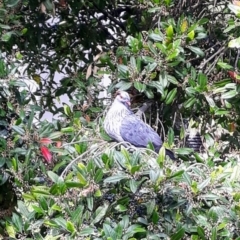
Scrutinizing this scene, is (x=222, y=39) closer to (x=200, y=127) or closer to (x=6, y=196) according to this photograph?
(x=200, y=127)

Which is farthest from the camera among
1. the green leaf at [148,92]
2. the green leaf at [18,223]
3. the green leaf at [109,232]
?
the green leaf at [148,92]

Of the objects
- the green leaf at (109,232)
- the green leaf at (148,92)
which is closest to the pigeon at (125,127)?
the green leaf at (148,92)

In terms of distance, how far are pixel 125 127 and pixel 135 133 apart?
4 cm

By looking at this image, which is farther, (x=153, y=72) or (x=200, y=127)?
(x=200, y=127)

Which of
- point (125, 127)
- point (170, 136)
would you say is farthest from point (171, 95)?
point (125, 127)

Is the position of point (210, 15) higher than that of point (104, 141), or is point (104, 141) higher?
point (210, 15)

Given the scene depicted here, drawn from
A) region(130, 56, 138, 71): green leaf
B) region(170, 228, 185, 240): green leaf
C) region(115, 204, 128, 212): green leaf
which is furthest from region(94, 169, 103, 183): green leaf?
region(130, 56, 138, 71): green leaf

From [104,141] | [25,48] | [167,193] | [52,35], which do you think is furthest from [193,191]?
[52,35]

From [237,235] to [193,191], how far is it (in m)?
0.23

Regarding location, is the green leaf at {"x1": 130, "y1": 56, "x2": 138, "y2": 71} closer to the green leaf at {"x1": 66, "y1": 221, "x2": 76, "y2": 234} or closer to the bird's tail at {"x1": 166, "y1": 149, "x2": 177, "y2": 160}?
the bird's tail at {"x1": 166, "y1": 149, "x2": 177, "y2": 160}

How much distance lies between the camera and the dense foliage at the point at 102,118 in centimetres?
139

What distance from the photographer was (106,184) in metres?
1.41

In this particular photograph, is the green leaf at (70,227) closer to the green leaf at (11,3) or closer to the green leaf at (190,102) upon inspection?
the green leaf at (190,102)

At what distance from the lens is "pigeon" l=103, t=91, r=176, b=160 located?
171 centimetres
